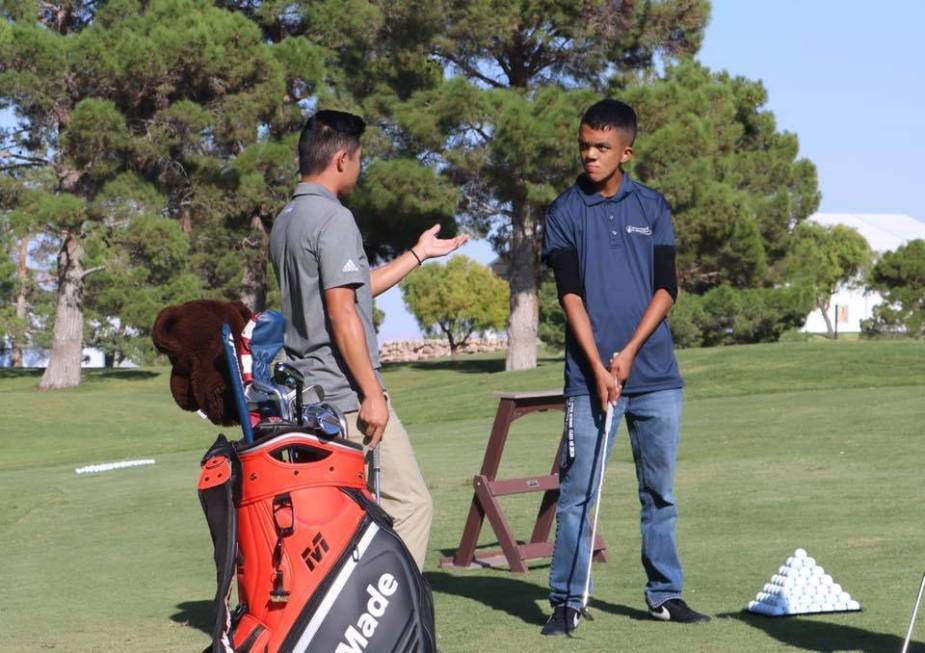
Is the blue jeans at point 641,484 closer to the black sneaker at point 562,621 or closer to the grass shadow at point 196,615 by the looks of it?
the black sneaker at point 562,621

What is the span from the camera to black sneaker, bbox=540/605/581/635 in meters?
6.57

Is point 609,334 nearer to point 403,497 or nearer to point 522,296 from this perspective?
point 403,497

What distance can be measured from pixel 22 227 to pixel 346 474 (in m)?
36.8

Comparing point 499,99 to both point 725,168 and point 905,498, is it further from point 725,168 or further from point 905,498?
point 905,498

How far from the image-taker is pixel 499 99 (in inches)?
1638

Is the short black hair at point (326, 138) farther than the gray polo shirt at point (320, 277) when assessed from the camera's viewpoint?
Yes

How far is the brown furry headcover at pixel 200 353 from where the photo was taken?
17.8 ft

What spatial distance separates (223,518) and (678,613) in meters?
2.56

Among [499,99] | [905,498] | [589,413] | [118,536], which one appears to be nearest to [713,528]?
[905,498]

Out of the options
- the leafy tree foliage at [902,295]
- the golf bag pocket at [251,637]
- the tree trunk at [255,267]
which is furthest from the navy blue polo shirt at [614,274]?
the leafy tree foliage at [902,295]

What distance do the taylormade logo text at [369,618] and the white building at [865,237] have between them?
106741mm

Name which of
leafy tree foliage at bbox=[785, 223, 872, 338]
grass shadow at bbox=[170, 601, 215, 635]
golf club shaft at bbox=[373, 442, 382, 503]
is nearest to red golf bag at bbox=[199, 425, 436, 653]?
golf club shaft at bbox=[373, 442, 382, 503]

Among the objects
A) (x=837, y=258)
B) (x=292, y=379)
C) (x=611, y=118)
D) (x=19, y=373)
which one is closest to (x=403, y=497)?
(x=292, y=379)

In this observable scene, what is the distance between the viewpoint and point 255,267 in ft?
176
